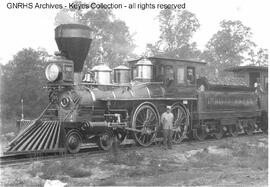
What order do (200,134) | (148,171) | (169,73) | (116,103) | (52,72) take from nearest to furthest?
(148,171)
(52,72)
(116,103)
(169,73)
(200,134)

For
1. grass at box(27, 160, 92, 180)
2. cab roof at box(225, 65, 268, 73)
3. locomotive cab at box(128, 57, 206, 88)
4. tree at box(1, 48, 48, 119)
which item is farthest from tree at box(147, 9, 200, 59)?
grass at box(27, 160, 92, 180)

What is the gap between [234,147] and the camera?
12430 mm

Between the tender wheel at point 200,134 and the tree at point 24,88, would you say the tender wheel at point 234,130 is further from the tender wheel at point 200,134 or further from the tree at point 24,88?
the tree at point 24,88

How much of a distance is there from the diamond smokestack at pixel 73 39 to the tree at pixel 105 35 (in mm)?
21327

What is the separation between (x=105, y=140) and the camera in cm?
1204

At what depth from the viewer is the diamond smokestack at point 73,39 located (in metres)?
11.4

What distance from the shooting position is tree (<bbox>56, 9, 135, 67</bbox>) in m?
33.6

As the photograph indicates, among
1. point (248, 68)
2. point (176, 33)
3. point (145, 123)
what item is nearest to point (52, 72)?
point (145, 123)

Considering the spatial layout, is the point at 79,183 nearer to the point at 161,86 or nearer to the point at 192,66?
the point at 161,86

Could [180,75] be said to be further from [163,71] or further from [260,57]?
[260,57]

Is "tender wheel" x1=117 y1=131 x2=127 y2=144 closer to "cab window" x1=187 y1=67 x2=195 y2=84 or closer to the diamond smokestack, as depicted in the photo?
the diamond smokestack

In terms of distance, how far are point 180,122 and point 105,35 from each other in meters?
21.9

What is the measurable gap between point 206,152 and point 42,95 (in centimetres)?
1676

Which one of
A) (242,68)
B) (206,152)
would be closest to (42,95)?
(242,68)
